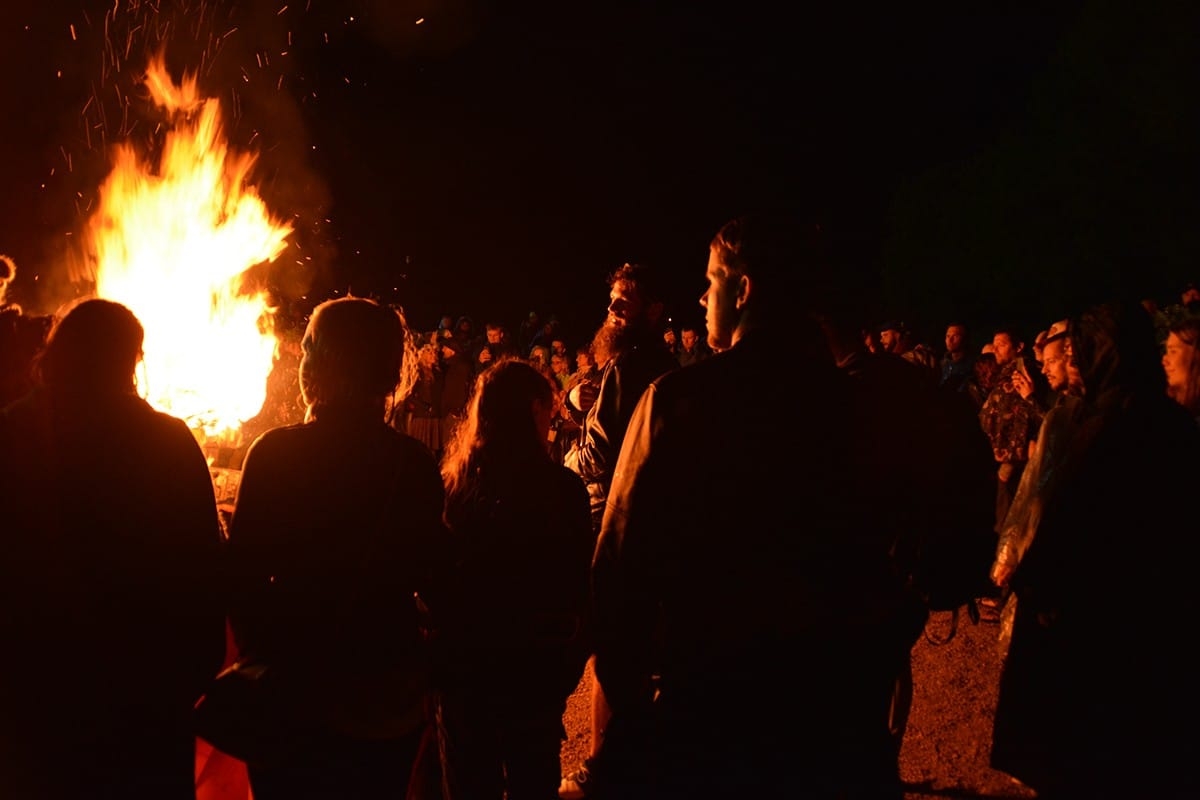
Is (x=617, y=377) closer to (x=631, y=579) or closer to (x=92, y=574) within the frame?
(x=631, y=579)

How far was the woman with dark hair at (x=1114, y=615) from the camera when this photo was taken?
11.5ft

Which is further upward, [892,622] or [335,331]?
[335,331]

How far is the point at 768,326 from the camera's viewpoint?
7.65 ft

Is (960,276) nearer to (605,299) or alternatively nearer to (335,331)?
(605,299)

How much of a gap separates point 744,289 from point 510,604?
165 cm

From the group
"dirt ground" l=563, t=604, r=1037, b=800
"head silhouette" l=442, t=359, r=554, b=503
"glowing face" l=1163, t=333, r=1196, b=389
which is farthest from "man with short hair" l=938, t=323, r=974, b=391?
"head silhouette" l=442, t=359, r=554, b=503

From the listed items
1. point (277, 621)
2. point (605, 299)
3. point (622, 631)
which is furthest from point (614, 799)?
point (605, 299)

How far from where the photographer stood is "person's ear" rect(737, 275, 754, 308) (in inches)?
93.3

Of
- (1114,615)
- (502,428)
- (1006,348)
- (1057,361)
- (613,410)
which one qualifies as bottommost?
(1114,615)

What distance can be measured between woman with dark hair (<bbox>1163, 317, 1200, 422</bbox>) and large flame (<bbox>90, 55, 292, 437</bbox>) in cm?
567

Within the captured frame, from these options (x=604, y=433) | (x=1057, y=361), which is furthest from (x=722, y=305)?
(x=1057, y=361)

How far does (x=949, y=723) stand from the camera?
5.48 metres

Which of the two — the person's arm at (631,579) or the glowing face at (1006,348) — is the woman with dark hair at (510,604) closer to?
the person's arm at (631,579)

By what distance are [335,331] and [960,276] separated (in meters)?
19.7
